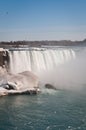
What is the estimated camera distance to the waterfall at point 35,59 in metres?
24.4

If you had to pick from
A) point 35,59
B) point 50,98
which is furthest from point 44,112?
point 35,59

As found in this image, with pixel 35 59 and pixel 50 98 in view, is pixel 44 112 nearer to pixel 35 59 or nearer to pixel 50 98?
pixel 50 98

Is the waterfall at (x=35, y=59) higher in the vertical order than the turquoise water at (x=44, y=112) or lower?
higher

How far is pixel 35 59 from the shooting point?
25.9 metres

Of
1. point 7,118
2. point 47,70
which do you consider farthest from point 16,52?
point 7,118

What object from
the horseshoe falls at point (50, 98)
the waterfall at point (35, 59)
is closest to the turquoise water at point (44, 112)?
the horseshoe falls at point (50, 98)

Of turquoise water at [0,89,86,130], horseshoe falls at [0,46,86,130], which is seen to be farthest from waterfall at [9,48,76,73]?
turquoise water at [0,89,86,130]

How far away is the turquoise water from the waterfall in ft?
21.2

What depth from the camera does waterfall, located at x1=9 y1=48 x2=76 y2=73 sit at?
24.4 m

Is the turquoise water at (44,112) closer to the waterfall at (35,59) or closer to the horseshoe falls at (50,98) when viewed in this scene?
the horseshoe falls at (50,98)

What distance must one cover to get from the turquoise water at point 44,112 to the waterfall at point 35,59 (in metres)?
6.47

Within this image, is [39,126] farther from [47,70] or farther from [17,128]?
[47,70]

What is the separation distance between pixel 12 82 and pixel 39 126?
7235 millimetres

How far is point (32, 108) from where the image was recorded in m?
15.2
